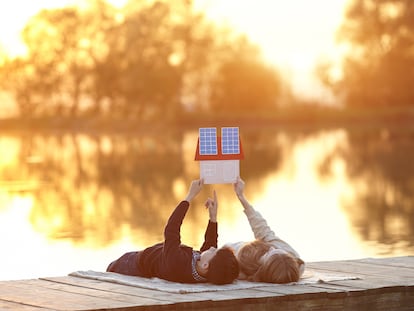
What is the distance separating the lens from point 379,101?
6938 centimetres

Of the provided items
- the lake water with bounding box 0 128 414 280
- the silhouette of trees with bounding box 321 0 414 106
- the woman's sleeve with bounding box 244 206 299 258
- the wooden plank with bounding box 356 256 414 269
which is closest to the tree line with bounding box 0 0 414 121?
the silhouette of trees with bounding box 321 0 414 106

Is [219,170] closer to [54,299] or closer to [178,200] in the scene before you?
[54,299]

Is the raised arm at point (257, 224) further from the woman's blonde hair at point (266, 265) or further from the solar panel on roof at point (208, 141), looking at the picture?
the solar panel on roof at point (208, 141)

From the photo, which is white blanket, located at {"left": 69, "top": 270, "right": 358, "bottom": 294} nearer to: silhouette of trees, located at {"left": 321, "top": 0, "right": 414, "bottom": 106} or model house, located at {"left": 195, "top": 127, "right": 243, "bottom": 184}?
model house, located at {"left": 195, "top": 127, "right": 243, "bottom": 184}

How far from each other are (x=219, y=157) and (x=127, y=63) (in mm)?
71981

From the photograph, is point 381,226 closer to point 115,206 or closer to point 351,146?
point 115,206

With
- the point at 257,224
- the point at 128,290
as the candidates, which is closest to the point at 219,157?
the point at 257,224

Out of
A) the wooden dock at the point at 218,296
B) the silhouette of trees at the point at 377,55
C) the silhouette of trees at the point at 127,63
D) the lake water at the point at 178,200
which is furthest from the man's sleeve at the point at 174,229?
the silhouette of trees at the point at 127,63

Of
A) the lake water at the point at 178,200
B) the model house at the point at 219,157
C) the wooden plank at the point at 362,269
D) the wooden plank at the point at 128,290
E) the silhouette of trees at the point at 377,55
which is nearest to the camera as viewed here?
the wooden plank at the point at 128,290

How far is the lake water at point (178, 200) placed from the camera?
15859 millimetres

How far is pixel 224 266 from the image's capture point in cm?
886

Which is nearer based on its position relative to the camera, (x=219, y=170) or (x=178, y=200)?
(x=219, y=170)

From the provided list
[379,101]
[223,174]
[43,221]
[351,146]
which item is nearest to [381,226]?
[43,221]

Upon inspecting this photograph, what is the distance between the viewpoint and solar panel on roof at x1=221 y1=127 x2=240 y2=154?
9164mm
